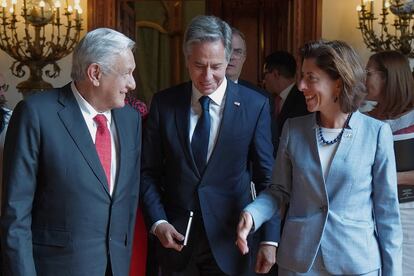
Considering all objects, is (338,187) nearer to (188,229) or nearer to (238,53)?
(188,229)

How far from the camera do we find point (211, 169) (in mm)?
2199

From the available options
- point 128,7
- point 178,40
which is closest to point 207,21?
point 128,7

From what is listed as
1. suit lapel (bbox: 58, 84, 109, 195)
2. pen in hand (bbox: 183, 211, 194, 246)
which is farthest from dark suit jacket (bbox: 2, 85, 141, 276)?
pen in hand (bbox: 183, 211, 194, 246)

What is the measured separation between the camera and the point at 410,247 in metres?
2.71

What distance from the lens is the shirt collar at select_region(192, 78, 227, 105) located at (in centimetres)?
227

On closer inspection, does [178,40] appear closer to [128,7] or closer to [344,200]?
[128,7]

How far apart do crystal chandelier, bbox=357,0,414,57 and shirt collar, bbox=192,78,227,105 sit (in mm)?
2549

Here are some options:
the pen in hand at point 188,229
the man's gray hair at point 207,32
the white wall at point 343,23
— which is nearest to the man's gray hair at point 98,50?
the man's gray hair at point 207,32

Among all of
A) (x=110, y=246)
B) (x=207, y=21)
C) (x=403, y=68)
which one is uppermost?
(x=207, y=21)

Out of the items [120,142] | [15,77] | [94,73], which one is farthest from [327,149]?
[15,77]

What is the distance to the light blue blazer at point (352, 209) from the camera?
196 centimetres

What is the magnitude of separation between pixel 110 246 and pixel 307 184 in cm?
65

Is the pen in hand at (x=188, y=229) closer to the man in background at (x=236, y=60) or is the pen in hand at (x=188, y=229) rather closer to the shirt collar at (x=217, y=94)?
the shirt collar at (x=217, y=94)

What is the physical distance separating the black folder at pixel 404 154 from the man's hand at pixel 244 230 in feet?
3.13
